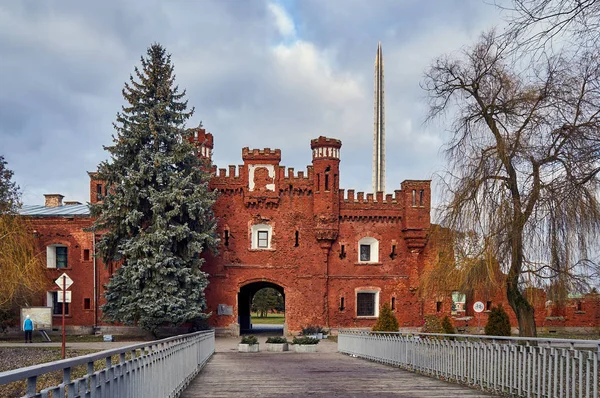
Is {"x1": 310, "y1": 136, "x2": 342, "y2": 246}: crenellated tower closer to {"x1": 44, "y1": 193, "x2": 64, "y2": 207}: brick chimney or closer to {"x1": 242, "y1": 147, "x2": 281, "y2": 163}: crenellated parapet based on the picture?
{"x1": 242, "y1": 147, "x2": 281, "y2": 163}: crenellated parapet

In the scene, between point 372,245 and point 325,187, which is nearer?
point 325,187

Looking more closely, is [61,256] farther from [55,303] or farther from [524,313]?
[524,313]

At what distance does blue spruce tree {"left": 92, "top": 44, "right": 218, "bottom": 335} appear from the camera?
3153cm

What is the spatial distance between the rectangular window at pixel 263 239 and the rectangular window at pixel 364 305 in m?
6.57

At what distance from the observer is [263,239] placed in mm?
38688

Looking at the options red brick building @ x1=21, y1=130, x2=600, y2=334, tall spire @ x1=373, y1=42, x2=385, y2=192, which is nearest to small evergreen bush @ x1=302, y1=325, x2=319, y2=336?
red brick building @ x1=21, y1=130, x2=600, y2=334

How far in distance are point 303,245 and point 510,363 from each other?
28256 mm

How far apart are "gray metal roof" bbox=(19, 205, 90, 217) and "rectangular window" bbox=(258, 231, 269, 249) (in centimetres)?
1055

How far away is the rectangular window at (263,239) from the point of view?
3862cm

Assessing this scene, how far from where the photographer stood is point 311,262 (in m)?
38.5

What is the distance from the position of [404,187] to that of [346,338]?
16.4 m

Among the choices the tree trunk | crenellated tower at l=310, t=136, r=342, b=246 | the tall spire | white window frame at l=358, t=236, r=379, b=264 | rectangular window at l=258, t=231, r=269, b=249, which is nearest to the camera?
the tree trunk

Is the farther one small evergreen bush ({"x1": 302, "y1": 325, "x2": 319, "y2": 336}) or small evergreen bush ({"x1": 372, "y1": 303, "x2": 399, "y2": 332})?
small evergreen bush ({"x1": 302, "y1": 325, "x2": 319, "y2": 336})

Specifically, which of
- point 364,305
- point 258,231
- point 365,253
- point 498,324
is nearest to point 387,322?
point 498,324
